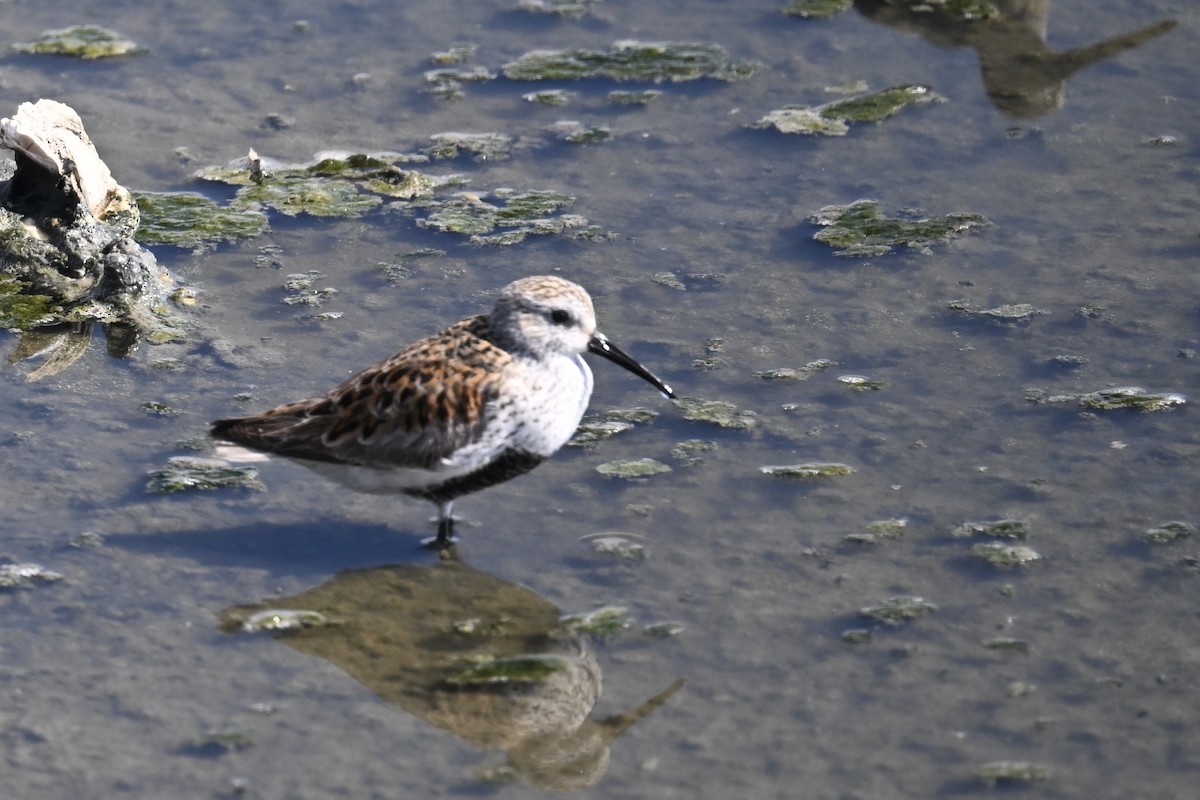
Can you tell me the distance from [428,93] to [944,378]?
14.0 ft

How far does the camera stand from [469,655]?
18.2ft

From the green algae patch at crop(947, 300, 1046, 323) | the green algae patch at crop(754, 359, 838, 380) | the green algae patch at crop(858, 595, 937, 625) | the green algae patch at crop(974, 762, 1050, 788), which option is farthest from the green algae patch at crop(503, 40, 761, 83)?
the green algae patch at crop(974, 762, 1050, 788)

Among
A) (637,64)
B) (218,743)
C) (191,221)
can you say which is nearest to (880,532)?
(218,743)

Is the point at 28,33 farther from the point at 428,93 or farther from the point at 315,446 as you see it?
the point at 315,446

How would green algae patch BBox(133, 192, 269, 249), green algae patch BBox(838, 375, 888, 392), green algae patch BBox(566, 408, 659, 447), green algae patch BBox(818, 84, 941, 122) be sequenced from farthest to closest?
green algae patch BBox(818, 84, 941, 122), green algae patch BBox(133, 192, 269, 249), green algae patch BBox(838, 375, 888, 392), green algae patch BBox(566, 408, 659, 447)

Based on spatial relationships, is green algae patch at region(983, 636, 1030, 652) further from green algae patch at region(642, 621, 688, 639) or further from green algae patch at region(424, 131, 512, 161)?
green algae patch at region(424, 131, 512, 161)

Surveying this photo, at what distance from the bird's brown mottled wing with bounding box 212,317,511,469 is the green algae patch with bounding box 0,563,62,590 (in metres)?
0.82

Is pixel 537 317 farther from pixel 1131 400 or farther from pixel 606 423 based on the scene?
pixel 1131 400

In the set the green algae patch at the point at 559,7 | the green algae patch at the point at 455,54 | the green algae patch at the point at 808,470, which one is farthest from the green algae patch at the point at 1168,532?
the green algae patch at the point at 559,7

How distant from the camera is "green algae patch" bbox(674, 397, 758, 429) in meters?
6.85

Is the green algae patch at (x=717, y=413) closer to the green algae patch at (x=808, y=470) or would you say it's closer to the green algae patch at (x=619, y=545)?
the green algae patch at (x=808, y=470)

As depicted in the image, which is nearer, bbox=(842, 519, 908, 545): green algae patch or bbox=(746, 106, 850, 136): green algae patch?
bbox=(842, 519, 908, 545): green algae patch

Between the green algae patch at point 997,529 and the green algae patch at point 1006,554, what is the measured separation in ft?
0.21

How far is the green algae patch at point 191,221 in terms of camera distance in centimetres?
834
